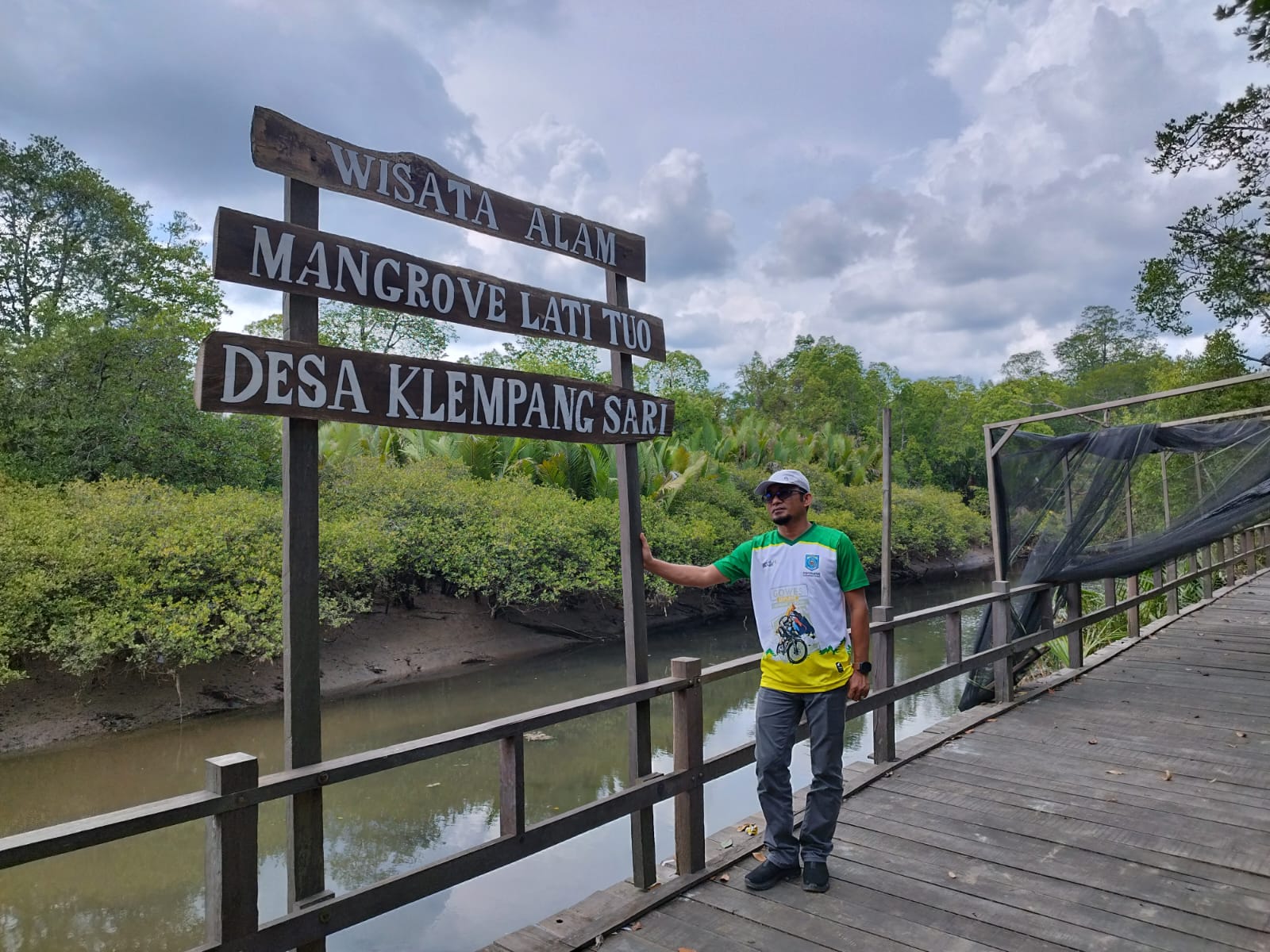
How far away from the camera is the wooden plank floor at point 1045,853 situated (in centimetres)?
278

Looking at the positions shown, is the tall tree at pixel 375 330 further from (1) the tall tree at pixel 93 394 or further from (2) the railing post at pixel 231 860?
(2) the railing post at pixel 231 860

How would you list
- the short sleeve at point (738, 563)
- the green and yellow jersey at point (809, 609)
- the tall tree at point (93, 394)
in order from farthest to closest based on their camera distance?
the tall tree at point (93, 394) < the short sleeve at point (738, 563) < the green and yellow jersey at point (809, 609)

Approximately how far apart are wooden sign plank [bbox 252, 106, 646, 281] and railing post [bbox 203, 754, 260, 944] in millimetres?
1751

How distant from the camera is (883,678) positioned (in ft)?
14.5

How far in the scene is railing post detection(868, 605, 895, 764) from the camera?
4426 mm

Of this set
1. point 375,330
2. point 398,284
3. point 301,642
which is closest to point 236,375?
point 398,284

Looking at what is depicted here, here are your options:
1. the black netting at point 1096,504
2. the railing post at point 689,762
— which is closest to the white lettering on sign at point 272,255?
the railing post at point 689,762

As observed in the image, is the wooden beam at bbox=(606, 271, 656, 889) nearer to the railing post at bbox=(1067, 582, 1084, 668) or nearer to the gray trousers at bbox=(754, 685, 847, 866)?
the gray trousers at bbox=(754, 685, 847, 866)

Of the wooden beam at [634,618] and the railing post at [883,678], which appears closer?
the wooden beam at [634,618]

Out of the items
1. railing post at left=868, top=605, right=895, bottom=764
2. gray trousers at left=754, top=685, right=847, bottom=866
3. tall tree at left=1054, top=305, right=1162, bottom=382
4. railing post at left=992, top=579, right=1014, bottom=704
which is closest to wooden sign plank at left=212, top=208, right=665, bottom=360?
gray trousers at left=754, top=685, right=847, bottom=866

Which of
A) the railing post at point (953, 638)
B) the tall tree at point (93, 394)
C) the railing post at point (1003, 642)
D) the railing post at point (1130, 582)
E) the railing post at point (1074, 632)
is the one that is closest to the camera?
the railing post at point (953, 638)

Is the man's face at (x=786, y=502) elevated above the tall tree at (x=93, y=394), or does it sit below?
below

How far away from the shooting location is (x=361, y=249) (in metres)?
2.78

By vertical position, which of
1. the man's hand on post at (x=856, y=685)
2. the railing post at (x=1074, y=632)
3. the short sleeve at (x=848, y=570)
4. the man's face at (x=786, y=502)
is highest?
the man's face at (x=786, y=502)
